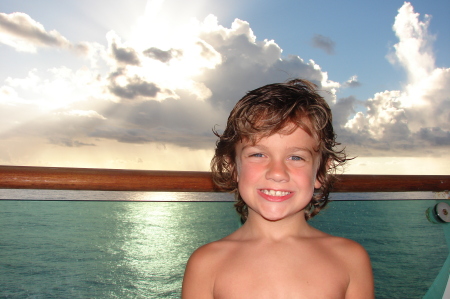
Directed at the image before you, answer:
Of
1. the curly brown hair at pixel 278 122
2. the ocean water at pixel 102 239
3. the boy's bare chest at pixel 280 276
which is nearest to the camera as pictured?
the boy's bare chest at pixel 280 276

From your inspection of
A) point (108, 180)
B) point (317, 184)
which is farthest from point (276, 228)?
point (108, 180)

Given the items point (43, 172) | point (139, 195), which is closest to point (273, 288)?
point (139, 195)

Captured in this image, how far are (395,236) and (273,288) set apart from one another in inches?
47.3

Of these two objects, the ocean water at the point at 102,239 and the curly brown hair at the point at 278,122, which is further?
the ocean water at the point at 102,239

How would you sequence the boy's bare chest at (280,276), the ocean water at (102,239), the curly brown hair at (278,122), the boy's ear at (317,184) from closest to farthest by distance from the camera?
the boy's bare chest at (280,276)
the curly brown hair at (278,122)
the boy's ear at (317,184)
the ocean water at (102,239)

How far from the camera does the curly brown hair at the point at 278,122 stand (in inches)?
57.8

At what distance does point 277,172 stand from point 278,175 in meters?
0.01

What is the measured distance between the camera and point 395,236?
2.21 m

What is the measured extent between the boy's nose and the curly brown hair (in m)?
0.13

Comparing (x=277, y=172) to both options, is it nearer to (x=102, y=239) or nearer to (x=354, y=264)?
(x=354, y=264)

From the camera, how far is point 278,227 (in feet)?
4.94

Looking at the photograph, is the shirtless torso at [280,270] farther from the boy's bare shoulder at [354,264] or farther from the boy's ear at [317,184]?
the boy's ear at [317,184]

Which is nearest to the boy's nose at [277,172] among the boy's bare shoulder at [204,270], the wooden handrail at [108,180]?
the boy's bare shoulder at [204,270]

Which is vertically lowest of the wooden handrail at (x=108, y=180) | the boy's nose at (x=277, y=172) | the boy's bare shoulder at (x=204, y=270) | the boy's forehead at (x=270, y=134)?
the boy's bare shoulder at (x=204, y=270)
